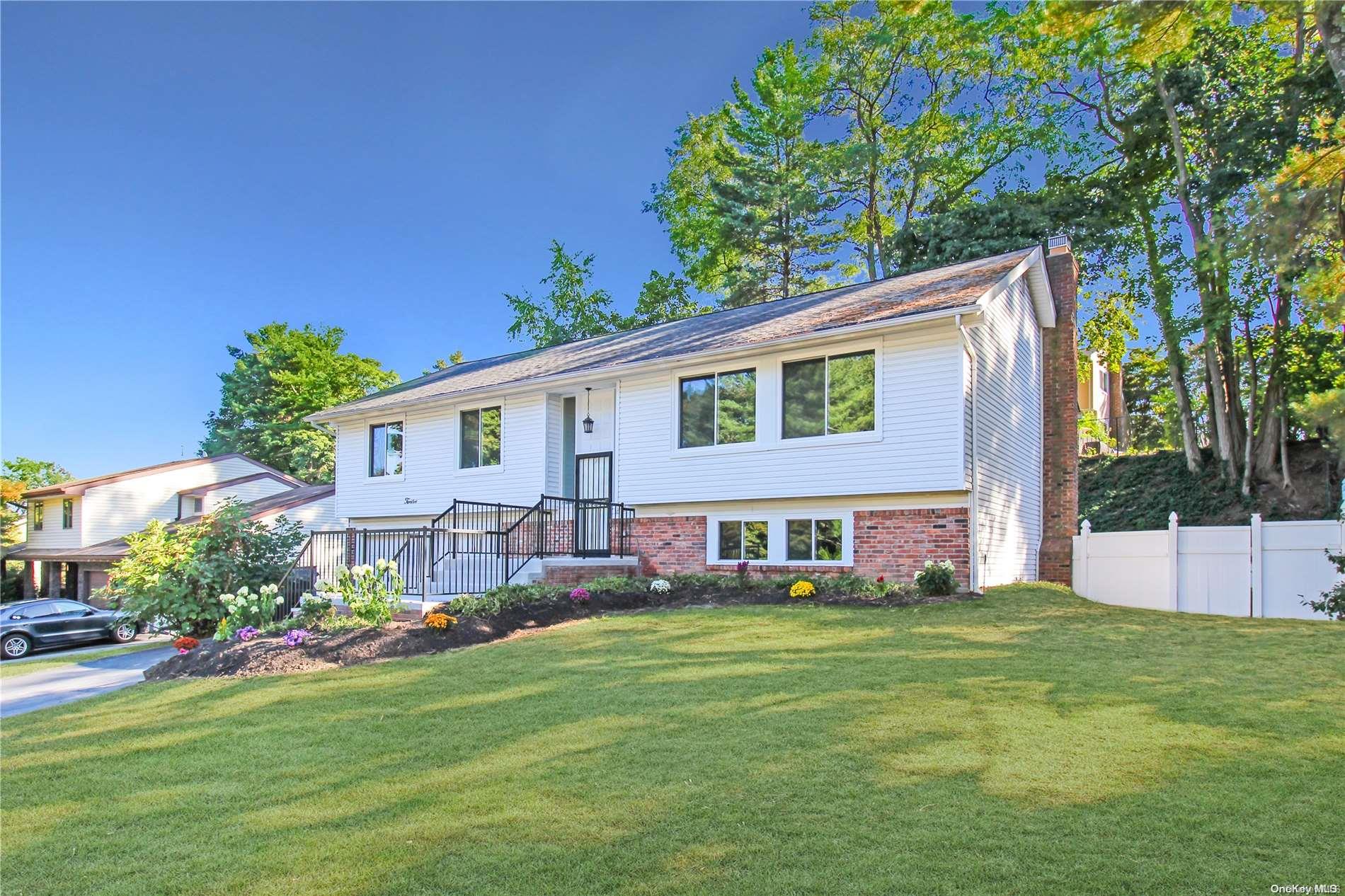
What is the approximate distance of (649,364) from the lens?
1452cm

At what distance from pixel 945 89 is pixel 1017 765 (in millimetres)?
29797

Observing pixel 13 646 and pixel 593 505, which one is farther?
pixel 13 646

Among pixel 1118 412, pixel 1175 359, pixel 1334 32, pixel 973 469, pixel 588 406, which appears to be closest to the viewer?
pixel 1334 32

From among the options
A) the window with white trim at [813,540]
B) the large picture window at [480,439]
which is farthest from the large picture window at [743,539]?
the large picture window at [480,439]

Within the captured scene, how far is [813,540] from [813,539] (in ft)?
→ 0.04

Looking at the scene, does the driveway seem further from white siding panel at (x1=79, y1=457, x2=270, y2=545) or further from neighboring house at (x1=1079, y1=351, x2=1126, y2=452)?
neighboring house at (x1=1079, y1=351, x2=1126, y2=452)

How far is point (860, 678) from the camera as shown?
6.71m

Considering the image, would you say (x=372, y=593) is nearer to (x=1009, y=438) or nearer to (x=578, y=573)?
(x=578, y=573)

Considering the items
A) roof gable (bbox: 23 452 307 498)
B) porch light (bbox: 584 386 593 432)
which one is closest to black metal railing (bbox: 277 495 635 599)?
porch light (bbox: 584 386 593 432)

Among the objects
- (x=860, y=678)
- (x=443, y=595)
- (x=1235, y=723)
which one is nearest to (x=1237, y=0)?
(x=1235, y=723)

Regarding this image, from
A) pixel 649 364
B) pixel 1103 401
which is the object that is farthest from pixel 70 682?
pixel 1103 401

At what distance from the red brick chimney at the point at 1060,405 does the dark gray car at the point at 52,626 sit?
2004cm

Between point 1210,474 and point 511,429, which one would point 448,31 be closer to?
point 511,429

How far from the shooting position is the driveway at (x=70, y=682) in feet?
29.6
